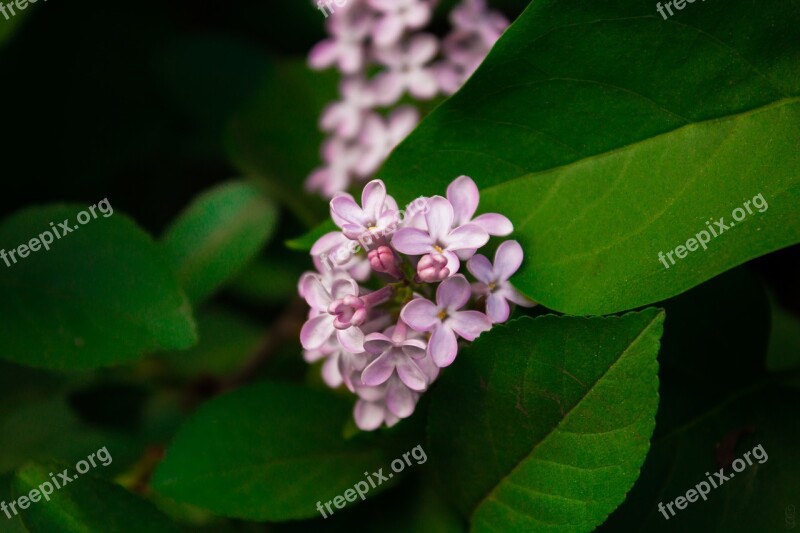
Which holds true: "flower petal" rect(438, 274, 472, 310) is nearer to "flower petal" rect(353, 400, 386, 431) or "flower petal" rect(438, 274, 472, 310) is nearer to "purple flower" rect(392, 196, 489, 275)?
"purple flower" rect(392, 196, 489, 275)

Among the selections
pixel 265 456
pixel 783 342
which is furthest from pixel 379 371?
pixel 783 342

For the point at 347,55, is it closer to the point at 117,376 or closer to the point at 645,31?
the point at 645,31

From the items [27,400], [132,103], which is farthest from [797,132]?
[132,103]

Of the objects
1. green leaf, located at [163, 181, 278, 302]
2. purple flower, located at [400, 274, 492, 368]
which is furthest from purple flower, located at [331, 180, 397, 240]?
green leaf, located at [163, 181, 278, 302]

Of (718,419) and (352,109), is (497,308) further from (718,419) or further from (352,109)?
(352,109)

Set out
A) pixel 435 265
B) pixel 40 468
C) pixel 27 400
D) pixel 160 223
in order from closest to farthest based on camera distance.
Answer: pixel 435 265
pixel 40 468
pixel 27 400
pixel 160 223

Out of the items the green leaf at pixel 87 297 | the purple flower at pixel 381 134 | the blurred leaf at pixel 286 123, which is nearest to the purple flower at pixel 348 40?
the purple flower at pixel 381 134

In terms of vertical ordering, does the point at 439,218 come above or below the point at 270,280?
above
